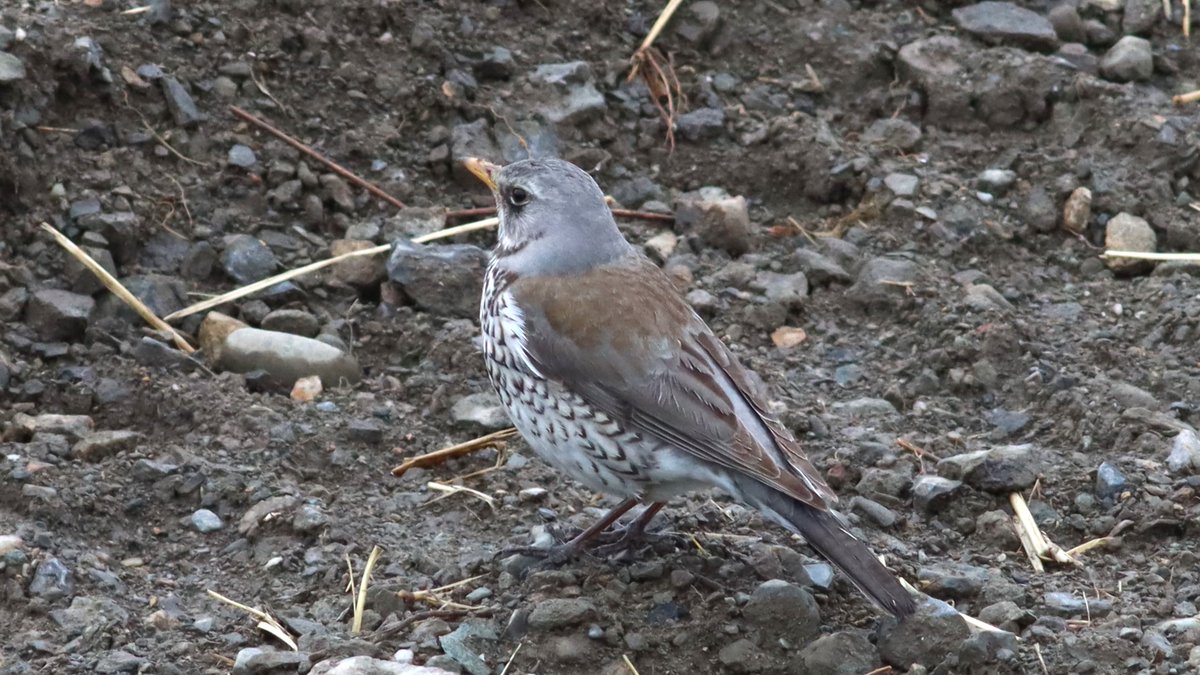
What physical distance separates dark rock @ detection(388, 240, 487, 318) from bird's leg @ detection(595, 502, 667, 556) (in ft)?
5.46

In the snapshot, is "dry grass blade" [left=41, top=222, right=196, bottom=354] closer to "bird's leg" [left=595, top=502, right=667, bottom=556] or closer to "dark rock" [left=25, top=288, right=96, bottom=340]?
"dark rock" [left=25, top=288, right=96, bottom=340]

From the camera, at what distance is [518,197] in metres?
5.66

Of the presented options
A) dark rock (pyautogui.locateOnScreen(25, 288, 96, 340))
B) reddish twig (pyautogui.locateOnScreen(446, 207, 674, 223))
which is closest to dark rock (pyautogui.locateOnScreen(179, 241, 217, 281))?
dark rock (pyautogui.locateOnScreen(25, 288, 96, 340))

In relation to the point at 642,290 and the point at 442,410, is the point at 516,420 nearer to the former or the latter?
the point at 642,290

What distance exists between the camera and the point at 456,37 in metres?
7.80

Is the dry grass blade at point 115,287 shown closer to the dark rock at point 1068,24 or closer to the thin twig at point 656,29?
the thin twig at point 656,29

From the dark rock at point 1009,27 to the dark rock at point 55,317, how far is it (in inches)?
184

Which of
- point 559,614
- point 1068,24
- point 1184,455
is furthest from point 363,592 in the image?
point 1068,24

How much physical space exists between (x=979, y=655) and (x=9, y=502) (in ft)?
10.3

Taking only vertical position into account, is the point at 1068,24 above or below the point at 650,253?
above

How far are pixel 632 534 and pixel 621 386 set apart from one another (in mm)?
538

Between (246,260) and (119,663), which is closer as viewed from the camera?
(119,663)

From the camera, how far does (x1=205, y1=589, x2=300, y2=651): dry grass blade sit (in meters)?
4.77

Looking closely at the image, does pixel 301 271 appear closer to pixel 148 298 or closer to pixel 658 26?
pixel 148 298
